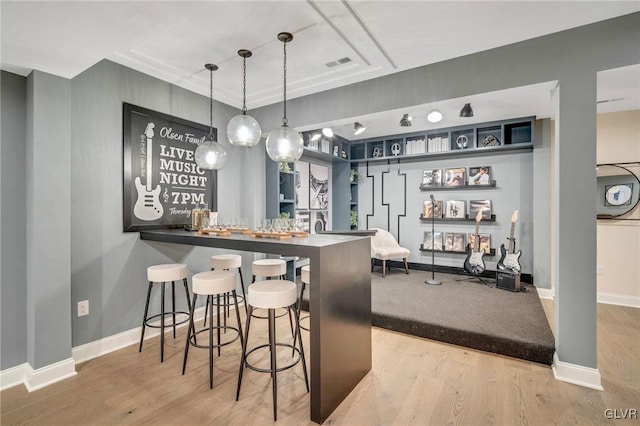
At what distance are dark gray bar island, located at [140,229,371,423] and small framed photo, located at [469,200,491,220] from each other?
3478mm

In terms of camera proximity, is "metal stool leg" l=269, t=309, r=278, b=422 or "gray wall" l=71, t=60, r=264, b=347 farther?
"gray wall" l=71, t=60, r=264, b=347

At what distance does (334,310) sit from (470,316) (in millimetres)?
2003

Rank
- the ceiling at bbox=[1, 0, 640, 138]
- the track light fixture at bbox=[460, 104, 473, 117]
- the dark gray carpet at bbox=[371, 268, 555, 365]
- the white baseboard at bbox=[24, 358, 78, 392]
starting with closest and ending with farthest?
the ceiling at bbox=[1, 0, 640, 138]
the white baseboard at bbox=[24, 358, 78, 392]
the dark gray carpet at bbox=[371, 268, 555, 365]
the track light fixture at bbox=[460, 104, 473, 117]

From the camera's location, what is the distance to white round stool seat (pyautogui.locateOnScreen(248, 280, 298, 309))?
77.4 inches

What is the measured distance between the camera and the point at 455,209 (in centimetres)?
528

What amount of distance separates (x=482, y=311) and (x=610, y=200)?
254cm

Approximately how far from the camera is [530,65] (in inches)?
96.5

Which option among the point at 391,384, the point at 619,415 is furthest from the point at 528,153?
the point at 391,384

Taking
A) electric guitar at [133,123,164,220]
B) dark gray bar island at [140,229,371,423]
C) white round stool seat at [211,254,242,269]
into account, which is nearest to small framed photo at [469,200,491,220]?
dark gray bar island at [140,229,371,423]

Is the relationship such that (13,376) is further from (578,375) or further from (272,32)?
(578,375)

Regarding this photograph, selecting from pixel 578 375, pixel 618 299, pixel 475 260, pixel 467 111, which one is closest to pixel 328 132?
pixel 467 111

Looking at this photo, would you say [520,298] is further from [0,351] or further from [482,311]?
[0,351]

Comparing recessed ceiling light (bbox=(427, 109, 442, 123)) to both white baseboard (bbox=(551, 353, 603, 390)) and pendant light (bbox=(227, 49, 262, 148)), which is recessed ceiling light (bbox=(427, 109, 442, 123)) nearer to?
pendant light (bbox=(227, 49, 262, 148))

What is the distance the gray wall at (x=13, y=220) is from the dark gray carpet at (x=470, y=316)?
2610 millimetres
